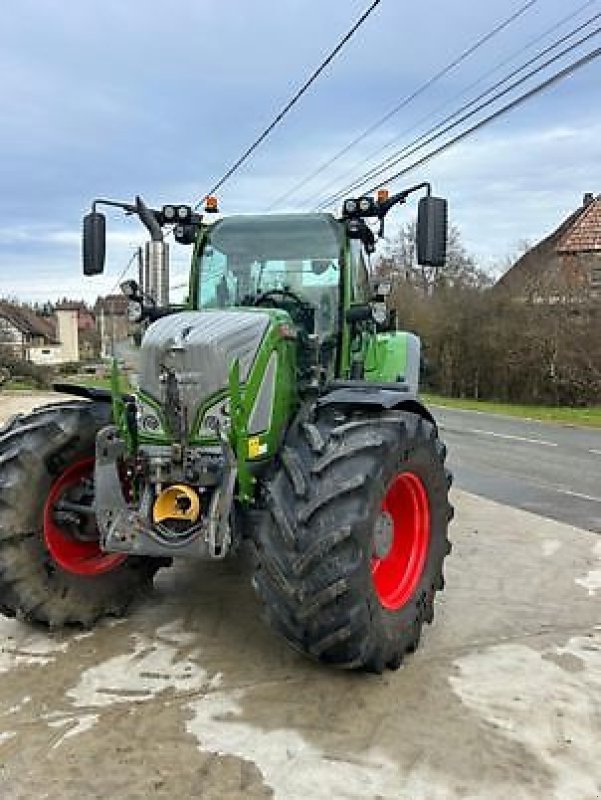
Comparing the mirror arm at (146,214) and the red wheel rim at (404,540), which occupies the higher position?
the mirror arm at (146,214)

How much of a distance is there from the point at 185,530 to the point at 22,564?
3.03 ft

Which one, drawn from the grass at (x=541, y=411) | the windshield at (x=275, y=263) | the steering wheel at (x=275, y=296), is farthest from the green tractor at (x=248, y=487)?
the grass at (x=541, y=411)

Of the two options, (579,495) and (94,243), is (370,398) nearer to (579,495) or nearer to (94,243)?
(94,243)

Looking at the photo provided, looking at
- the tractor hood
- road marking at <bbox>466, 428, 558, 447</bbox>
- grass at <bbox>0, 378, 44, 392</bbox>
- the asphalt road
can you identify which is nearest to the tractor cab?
the tractor hood

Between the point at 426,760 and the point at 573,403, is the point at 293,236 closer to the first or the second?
the point at 426,760

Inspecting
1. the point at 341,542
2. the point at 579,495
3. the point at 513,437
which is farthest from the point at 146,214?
the point at 513,437

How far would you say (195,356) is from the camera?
4176 millimetres

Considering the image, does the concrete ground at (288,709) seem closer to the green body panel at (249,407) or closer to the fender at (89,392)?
the green body panel at (249,407)

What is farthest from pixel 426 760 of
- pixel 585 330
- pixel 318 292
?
pixel 585 330

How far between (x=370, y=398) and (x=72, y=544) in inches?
71.9

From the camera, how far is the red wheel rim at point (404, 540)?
175 inches

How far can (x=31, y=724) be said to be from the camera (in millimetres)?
3518

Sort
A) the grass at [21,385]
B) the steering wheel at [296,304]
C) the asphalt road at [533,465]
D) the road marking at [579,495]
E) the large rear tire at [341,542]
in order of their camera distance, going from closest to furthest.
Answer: the large rear tire at [341,542]
the steering wheel at [296,304]
the asphalt road at [533,465]
the road marking at [579,495]
the grass at [21,385]

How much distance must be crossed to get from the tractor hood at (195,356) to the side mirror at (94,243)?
177 centimetres
